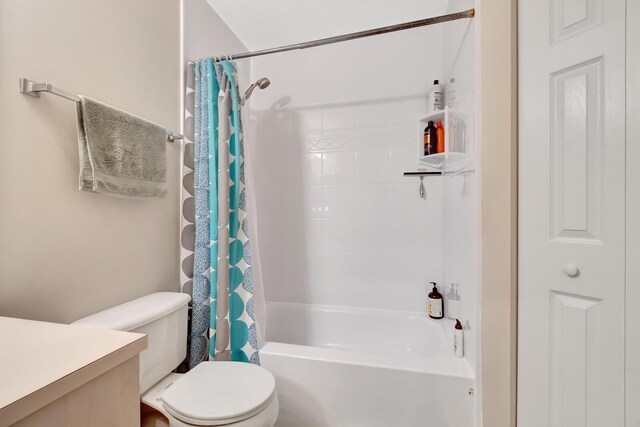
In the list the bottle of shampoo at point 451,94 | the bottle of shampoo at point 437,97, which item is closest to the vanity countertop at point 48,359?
the bottle of shampoo at point 451,94

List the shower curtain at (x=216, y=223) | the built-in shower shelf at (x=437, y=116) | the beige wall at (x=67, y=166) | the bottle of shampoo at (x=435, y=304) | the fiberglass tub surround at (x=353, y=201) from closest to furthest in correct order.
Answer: the beige wall at (x=67, y=166), the shower curtain at (x=216, y=223), the built-in shower shelf at (x=437, y=116), the bottle of shampoo at (x=435, y=304), the fiberglass tub surround at (x=353, y=201)

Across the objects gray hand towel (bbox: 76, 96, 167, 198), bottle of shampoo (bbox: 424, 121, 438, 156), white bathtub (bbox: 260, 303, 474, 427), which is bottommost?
white bathtub (bbox: 260, 303, 474, 427)

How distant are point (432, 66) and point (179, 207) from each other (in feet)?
5.87

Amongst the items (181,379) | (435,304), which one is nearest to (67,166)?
(181,379)

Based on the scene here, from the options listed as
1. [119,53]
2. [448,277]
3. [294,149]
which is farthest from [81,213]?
[448,277]

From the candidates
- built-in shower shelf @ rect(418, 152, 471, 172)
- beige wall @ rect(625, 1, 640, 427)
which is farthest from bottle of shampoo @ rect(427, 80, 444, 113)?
beige wall @ rect(625, 1, 640, 427)

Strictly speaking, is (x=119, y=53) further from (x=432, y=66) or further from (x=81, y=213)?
(x=432, y=66)

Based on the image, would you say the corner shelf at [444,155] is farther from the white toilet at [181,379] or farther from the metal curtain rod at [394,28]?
the white toilet at [181,379]

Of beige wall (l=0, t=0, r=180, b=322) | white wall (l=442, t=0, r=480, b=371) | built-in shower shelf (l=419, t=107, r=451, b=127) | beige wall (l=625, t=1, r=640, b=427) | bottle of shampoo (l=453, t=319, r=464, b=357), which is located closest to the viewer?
beige wall (l=625, t=1, r=640, b=427)

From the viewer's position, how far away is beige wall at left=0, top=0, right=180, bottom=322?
753 millimetres

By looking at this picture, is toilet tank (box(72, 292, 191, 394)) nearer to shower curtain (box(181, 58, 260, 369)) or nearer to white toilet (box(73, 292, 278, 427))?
white toilet (box(73, 292, 278, 427))

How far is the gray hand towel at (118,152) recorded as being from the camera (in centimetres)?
88

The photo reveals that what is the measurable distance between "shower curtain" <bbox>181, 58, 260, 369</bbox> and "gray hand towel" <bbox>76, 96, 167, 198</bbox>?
0.21 meters

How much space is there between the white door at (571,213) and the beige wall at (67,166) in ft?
4.92
